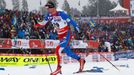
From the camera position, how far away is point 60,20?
11.7 metres

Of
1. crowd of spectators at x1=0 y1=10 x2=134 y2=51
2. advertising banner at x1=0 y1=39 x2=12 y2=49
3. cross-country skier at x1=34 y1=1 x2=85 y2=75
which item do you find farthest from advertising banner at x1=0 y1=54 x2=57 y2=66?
cross-country skier at x1=34 y1=1 x2=85 y2=75

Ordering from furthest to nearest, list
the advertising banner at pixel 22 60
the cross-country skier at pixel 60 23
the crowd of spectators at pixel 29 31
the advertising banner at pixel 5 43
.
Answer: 1. the crowd of spectators at pixel 29 31
2. the advertising banner at pixel 5 43
3. the advertising banner at pixel 22 60
4. the cross-country skier at pixel 60 23

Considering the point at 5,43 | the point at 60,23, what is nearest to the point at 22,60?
the point at 5,43

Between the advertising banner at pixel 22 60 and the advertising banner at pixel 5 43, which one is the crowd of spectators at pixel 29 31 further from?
the advertising banner at pixel 22 60

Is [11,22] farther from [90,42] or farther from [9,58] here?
[90,42]

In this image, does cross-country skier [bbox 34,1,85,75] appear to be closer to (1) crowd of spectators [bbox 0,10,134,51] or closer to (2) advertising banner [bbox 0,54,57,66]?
(1) crowd of spectators [bbox 0,10,134,51]

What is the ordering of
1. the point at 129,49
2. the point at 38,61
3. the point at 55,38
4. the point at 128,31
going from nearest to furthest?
the point at 38,61
the point at 55,38
the point at 129,49
the point at 128,31

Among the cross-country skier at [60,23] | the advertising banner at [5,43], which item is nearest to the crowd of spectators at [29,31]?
the advertising banner at [5,43]

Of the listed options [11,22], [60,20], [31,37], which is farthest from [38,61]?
[60,20]

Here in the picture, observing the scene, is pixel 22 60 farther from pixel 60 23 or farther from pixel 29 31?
pixel 60 23

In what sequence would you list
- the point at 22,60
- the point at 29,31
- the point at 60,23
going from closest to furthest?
the point at 60,23 < the point at 22,60 < the point at 29,31

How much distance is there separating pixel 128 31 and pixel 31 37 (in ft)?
51.8

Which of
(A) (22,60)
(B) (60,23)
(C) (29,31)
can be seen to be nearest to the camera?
(B) (60,23)

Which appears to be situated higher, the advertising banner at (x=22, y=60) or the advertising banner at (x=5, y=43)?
the advertising banner at (x=5, y=43)
